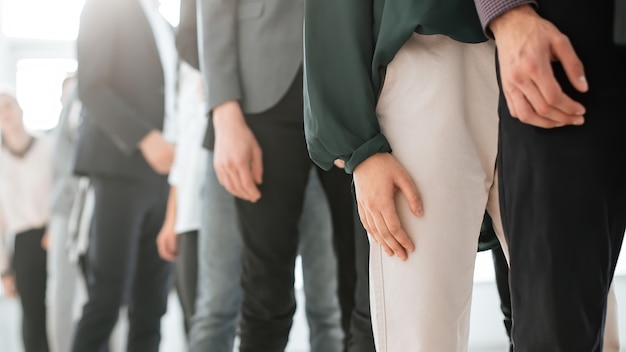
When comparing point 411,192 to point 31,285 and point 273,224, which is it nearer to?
point 273,224

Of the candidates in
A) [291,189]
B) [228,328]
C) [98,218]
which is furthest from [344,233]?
[98,218]

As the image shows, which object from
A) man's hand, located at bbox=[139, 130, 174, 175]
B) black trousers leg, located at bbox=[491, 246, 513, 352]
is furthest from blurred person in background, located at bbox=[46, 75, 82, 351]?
black trousers leg, located at bbox=[491, 246, 513, 352]

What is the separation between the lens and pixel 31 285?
3285 mm

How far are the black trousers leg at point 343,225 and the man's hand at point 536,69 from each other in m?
0.64

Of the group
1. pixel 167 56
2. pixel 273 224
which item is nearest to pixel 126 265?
pixel 167 56

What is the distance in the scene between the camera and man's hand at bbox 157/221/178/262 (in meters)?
2.53

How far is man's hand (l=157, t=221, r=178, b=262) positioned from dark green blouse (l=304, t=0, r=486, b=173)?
5.66 ft

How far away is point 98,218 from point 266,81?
1.39 metres

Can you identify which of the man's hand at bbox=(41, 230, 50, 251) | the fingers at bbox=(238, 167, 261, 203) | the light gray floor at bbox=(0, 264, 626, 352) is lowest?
the light gray floor at bbox=(0, 264, 626, 352)

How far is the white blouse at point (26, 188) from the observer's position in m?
3.35

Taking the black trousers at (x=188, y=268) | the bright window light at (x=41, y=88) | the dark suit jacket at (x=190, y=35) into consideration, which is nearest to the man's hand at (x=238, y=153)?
the dark suit jacket at (x=190, y=35)

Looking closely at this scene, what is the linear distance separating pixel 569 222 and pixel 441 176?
0.17 m

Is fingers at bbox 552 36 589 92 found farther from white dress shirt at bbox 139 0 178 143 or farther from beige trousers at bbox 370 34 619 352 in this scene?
white dress shirt at bbox 139 0 178 143

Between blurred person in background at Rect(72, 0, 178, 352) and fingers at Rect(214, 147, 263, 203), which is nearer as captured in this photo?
fingers at Rect(214, 147, 263, 203)
